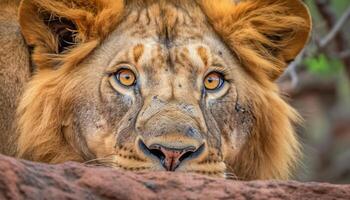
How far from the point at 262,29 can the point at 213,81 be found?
616mm

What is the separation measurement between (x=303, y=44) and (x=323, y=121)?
12.2 meters

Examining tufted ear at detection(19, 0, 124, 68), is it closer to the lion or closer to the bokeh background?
the lion

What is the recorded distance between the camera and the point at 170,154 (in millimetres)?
4777

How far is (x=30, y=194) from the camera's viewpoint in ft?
12.0

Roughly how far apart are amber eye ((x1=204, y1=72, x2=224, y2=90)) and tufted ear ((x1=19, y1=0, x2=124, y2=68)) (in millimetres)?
658

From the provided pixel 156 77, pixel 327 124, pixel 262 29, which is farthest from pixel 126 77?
pixel 327 124

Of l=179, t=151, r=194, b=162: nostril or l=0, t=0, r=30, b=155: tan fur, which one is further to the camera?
l=0, t=0, r=30, b=155: tan fur

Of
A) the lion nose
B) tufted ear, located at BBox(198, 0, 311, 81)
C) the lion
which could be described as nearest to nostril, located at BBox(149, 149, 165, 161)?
the lion nose

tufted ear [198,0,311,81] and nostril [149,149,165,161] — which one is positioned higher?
tufted ear [198,0,311,81]

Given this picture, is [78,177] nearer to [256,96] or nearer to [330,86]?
[256,96]

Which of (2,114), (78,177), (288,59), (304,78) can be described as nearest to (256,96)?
(288,59)

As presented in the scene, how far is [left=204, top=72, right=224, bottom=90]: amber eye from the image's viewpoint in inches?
221

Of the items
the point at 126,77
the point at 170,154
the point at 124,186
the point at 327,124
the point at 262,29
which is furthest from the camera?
the point at 327,124

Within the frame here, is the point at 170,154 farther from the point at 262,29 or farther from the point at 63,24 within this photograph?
the point at 262,29
